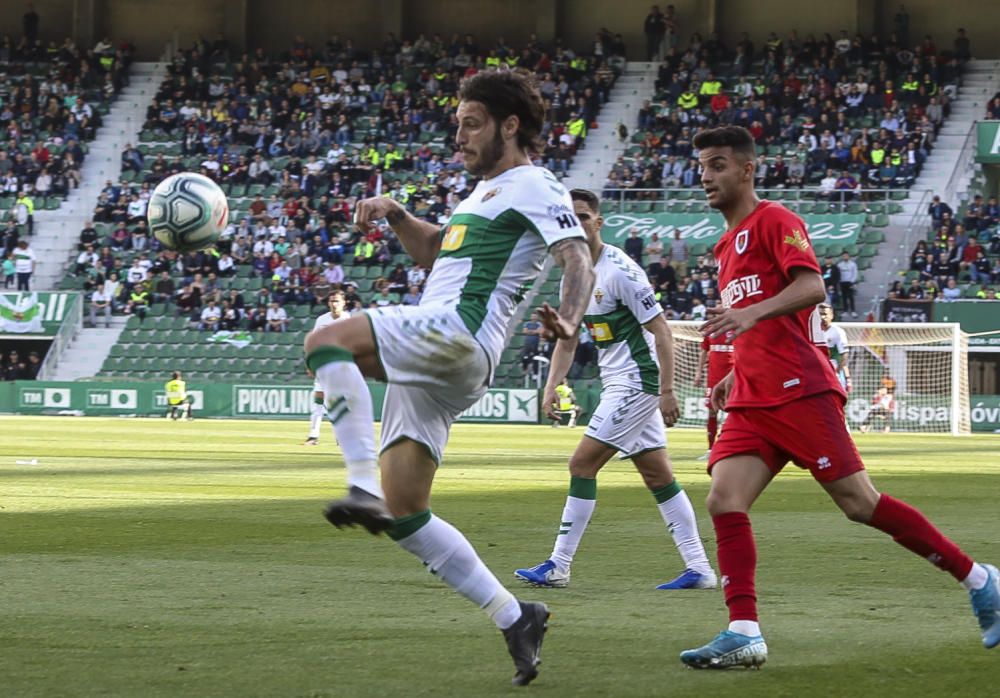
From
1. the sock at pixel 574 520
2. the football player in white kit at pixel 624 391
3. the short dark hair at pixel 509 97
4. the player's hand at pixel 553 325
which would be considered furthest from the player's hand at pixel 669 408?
the player's hand at pixel 553 325

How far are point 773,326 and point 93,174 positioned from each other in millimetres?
44831

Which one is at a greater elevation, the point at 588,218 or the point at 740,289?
the point at 740,289

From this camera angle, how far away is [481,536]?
11703mm

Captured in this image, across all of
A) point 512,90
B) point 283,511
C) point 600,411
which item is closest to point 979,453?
point 283,511

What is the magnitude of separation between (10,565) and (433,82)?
42.1 m

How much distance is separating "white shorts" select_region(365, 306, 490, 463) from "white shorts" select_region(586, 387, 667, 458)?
3.58 meters

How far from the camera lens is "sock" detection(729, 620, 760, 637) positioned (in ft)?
19.8

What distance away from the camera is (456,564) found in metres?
5.76

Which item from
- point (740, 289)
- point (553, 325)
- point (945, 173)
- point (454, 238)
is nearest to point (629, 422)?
point (740, 289)

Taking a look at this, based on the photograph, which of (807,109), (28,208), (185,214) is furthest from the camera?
(28,208)

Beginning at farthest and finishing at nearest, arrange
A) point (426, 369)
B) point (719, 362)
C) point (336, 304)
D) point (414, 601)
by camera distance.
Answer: point (336, 304) < point (719, 362) < point (414, 601) < point (426, 369)

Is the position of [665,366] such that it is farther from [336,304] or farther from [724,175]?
[336,304]

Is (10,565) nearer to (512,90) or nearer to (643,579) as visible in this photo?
(643,579)

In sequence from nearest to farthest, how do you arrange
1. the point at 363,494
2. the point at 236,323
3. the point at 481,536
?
the point at 363,494 → the point at 481,536 → the point at 236,323
